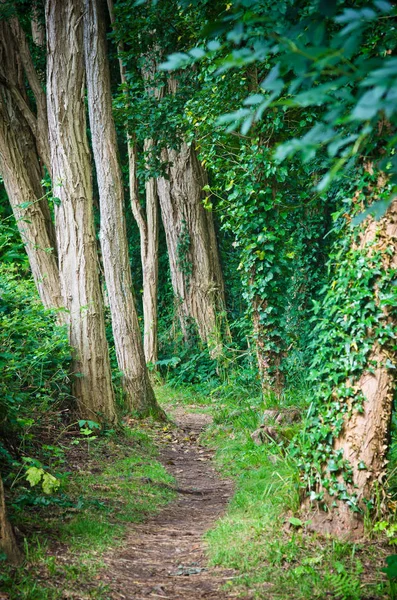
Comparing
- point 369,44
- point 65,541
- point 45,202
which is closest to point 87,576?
point 65,541

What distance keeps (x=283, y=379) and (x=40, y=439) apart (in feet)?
13.2

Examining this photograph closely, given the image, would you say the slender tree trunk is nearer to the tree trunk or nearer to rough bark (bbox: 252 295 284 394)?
the tree trunk

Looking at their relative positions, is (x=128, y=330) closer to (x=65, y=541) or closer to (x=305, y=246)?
(x=305, y=246)

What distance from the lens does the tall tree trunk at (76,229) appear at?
25.3 feet

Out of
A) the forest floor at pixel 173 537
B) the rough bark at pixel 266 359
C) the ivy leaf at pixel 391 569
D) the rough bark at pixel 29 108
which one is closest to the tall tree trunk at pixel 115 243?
the rough bark at pixel 266 359

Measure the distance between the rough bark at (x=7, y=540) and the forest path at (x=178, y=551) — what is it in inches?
24.6

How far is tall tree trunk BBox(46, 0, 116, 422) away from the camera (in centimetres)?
771

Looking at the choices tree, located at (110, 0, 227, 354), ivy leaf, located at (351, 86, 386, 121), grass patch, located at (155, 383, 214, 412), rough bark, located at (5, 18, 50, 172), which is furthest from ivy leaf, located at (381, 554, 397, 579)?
tree, located at (110, 0, 227, 354)

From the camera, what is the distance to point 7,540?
12.1ft

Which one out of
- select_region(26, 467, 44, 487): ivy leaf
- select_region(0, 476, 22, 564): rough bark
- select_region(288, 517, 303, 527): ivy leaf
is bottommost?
select_region(288, 517, 303, 527): ivy leaf

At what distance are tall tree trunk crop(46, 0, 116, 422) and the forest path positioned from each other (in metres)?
1.55

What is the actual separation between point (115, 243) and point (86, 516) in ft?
17.2

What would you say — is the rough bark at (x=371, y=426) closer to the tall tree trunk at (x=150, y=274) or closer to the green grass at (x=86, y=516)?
the green grass at (x=86, y=516)

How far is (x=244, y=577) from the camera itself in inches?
153
